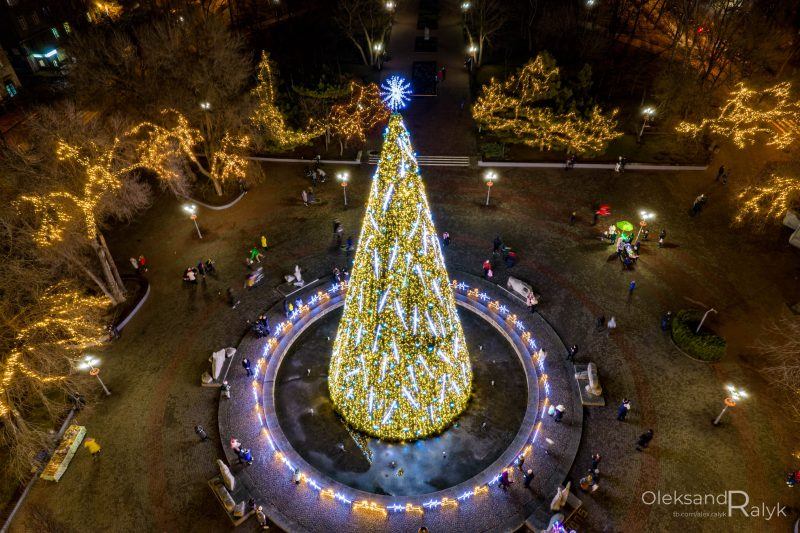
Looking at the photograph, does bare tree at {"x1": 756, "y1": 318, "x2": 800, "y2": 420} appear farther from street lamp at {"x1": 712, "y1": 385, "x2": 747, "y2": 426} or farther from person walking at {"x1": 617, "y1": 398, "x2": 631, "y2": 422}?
person walking at {"x1": 617, "y1": 398, "x2": 631, "y2": 422}

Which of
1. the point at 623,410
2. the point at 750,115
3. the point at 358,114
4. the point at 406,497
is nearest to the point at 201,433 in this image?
the point at 406,497

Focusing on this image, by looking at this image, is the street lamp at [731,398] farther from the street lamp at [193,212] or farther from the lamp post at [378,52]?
the lamp post at [378,52]

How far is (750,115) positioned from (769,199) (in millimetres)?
7420

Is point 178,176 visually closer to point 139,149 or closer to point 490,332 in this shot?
point 139,149

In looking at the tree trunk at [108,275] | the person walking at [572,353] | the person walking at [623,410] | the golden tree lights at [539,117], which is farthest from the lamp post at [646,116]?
the tree trunk at [108,275]

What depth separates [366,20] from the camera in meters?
52.0

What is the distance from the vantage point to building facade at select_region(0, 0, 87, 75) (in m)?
54.1

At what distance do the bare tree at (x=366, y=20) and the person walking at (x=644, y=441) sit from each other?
4578cm

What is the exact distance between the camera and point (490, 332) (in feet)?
94.4

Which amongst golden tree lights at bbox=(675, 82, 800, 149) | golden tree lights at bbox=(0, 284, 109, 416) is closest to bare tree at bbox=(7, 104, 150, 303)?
golden tree lights at bbox=(0, 284, 109, 416)

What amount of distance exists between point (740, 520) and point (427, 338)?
50.9 ft

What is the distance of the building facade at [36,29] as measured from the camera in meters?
54.1

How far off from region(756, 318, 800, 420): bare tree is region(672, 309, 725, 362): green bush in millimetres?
2252

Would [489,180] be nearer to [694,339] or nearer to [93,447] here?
[694,339]
